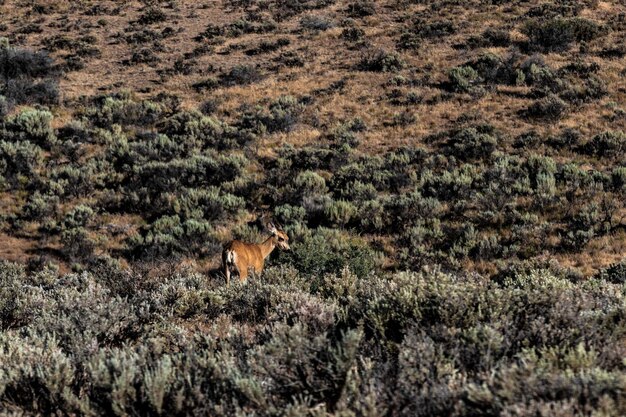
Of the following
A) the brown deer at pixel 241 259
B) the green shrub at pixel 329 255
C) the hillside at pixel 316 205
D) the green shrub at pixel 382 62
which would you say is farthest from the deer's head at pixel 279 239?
the green shrub at pixel 382 62

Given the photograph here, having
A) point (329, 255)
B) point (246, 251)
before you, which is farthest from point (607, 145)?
point (246, 251)

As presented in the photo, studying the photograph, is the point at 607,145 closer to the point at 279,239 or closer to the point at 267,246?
the point at 279,239

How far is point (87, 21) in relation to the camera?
37.6 meters

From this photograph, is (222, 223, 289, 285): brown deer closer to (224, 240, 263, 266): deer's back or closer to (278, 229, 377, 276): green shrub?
(224, 240, 263, 266): deer's back

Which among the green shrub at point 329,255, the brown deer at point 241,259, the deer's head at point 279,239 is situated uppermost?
the brown deer at point 241,259

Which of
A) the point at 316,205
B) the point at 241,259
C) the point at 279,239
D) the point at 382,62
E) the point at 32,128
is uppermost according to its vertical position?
the point at 382,62

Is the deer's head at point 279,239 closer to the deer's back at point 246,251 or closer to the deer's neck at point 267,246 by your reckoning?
the deer's neck at point 267,246

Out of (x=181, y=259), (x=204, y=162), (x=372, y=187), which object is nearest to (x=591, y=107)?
(x=372, y=187)

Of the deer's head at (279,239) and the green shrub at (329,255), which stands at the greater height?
the deer's head at (279,239)

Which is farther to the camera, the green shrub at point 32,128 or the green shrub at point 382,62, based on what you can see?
the green shrub at point 382,62

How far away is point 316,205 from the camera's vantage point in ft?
52.2

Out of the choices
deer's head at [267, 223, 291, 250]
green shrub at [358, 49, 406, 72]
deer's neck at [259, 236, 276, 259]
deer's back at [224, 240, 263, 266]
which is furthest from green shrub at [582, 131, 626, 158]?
deer's back at [224, 240, 263, 266]

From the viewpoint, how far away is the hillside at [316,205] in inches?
153

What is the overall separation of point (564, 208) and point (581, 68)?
13.4m
